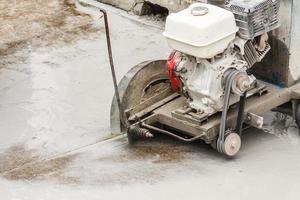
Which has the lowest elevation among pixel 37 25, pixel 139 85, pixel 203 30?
pixel 37 25

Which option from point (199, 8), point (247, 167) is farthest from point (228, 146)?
point (199, 8)

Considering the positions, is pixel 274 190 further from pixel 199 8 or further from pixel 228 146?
pixel 199 8

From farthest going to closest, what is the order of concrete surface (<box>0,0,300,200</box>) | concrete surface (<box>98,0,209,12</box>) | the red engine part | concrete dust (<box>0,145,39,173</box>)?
1. concrete surface (<box>98,0,209,12</box>)
2. concrete dust (<box>0,145,39,173</box>)
3. the red engine part
4. concrete surface (<box>0,0,300,200</box>)

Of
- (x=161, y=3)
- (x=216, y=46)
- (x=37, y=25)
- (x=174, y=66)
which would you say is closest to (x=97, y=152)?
(x=174, y=66)

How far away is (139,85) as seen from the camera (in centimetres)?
513

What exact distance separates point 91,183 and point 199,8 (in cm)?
134

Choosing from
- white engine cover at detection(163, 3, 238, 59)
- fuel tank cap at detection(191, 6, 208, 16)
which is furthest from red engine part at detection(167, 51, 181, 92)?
fuel tank cap at detection(191, 6, 208, 16)

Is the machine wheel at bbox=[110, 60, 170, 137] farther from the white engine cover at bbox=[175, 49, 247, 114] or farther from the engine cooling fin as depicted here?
the engine cooling fin

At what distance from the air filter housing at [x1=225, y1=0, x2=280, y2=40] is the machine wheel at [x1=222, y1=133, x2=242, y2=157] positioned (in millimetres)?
664

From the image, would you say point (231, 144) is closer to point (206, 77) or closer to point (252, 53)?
point (206, 77)

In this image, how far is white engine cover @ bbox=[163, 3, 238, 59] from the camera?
463cm

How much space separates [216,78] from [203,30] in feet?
1.18

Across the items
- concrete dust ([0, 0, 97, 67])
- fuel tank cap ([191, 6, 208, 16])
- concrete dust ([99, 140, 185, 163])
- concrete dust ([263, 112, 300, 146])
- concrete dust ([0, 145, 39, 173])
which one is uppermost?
fuel tank cap ([191, 6, 208, 16])

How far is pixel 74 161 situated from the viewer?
5.01 meters
